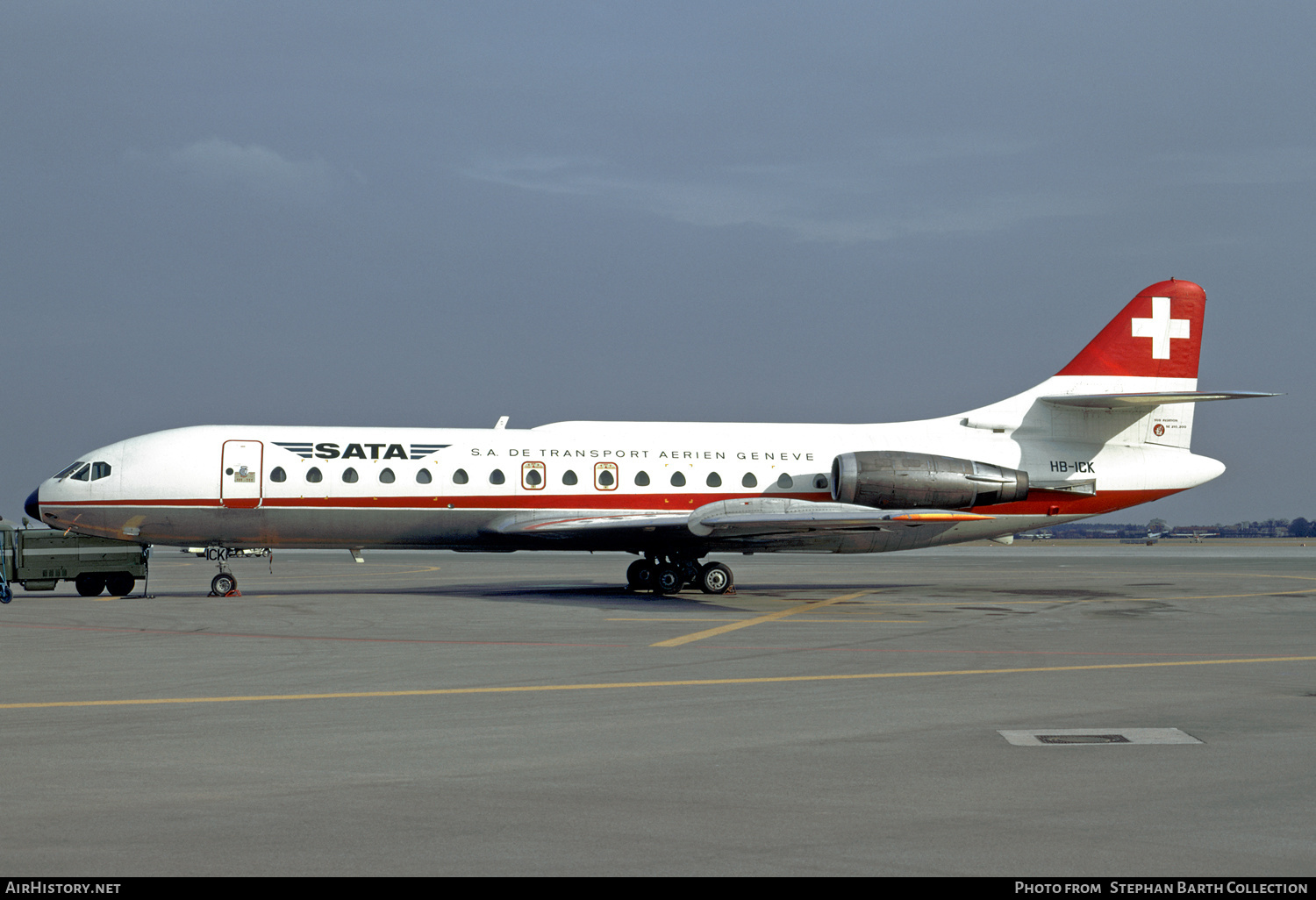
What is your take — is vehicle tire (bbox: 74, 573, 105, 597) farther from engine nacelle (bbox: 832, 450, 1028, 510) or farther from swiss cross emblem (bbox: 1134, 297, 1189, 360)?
swiss cross emblem (bbox: 1134, 297, 1189, 360)

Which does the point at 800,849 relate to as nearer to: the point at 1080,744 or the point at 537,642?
the point at 1080,744

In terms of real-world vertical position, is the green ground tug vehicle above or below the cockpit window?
below

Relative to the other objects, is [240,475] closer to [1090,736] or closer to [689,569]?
[689,569]

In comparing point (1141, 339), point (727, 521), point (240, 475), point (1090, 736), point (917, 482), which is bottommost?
point (1090, 736)

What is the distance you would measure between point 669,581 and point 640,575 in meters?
1.20

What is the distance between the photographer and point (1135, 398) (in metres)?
28.0

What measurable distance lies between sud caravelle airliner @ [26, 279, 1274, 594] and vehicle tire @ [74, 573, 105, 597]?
113 millimetres

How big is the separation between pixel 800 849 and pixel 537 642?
A: 436 inches

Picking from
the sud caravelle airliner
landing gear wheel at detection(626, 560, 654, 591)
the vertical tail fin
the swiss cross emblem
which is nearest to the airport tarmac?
the sud caravelle airliner

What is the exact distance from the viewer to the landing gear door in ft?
85.3

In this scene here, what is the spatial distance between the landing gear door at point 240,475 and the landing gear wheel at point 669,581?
9435mm

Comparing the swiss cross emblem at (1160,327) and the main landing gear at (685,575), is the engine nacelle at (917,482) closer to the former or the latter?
the main landing gear at (685,575)

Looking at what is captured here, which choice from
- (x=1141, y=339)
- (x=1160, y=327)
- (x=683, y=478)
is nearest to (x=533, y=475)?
(x=683, y=478)

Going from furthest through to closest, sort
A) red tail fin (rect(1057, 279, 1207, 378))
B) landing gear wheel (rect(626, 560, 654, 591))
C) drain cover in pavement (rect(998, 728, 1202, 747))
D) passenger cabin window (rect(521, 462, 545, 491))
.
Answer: red tail fin (rect(1057, 279, 1207, 378)) → landing gear wheel (rect(626, 560, 654, 591)) → passenger cabin window (rect(521, 462, 545, 491)) → drain cover in pavement (rect(998, 728, 1202, 747))
